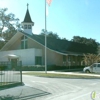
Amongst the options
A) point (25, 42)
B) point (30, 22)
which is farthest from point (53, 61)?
point (30, 22)

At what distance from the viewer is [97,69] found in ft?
107

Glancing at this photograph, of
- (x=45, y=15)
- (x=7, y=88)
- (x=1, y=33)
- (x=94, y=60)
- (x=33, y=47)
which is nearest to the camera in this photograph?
(x=7, y=88)

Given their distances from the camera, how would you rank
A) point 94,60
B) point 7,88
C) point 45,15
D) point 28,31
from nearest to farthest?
point 7,88
point 45,15
point 94,60
point 28,31

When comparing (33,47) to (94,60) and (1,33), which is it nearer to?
(94,60)

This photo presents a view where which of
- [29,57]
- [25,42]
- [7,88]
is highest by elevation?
[25,42]

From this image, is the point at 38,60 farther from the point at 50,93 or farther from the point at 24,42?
the point at 50,93

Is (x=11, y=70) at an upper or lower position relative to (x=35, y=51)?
lower

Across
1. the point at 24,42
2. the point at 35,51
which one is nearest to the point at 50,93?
the point at 35,51

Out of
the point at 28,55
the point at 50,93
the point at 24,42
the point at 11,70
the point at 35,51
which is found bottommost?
the point at 50,93

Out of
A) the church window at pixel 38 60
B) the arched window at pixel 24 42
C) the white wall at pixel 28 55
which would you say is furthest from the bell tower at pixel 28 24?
the church window at pixel 38 60

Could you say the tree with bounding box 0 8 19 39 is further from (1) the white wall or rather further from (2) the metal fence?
Answer: (2) the metal fence

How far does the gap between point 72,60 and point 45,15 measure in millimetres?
18061

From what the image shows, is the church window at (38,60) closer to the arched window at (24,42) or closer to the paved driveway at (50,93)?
the arched window at (24,42)

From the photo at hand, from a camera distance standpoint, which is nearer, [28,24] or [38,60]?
[38,60]
